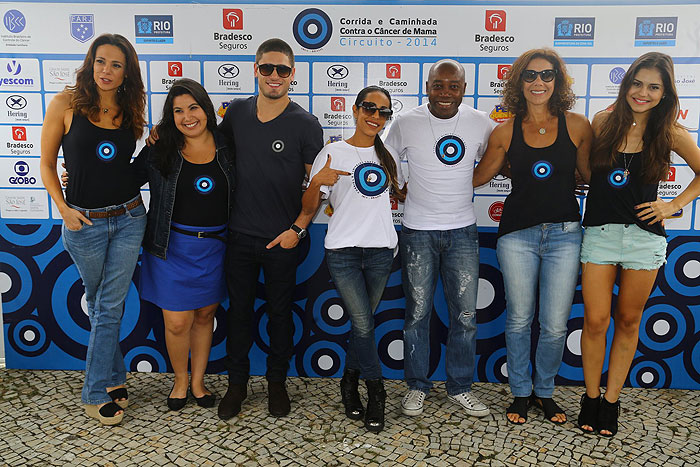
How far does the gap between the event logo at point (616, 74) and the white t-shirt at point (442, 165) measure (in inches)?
33.9

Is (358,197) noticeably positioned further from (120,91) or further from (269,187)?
(120,91)

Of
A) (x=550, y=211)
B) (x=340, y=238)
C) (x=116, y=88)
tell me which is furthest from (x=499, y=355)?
(x=116, y=88)

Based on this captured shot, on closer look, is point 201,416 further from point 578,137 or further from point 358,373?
point 578,137

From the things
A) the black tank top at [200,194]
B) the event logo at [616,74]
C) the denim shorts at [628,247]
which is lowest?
the denim shorts at [628,247]

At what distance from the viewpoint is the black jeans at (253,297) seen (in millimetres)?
2912

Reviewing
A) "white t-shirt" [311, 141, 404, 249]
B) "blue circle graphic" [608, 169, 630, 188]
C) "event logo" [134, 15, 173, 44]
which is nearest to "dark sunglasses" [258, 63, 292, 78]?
"white t-shirt" [311, 141, 404, 249]

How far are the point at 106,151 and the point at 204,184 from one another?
50 cm

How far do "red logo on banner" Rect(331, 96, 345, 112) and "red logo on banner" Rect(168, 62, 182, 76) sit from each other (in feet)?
3.02

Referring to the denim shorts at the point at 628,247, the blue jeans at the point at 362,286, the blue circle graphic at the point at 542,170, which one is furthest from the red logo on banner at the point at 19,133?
the denim shorts at the point at 628,247

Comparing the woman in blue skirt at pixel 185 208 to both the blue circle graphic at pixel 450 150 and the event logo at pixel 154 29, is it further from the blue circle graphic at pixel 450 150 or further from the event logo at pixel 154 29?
the blue circle graphic at pixel 450 150

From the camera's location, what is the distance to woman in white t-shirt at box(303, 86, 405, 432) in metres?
2.74

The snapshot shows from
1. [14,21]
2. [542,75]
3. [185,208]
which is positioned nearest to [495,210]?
[542,75]

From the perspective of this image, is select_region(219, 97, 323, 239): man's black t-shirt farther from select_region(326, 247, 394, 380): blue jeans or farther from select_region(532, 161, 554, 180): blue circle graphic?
select_region(532, 161, 554, 180): blue circle graphic

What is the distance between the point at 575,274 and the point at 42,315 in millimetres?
3204
